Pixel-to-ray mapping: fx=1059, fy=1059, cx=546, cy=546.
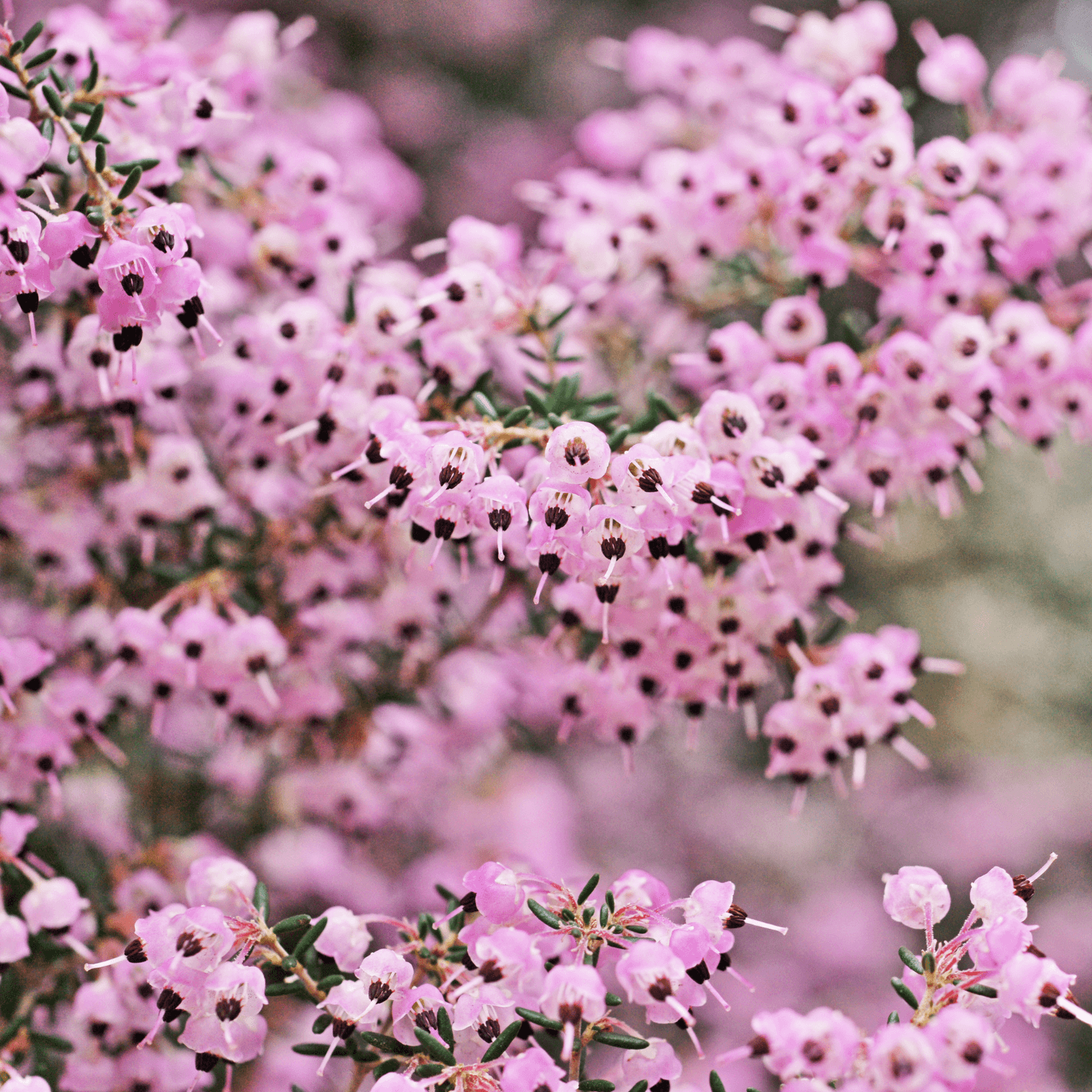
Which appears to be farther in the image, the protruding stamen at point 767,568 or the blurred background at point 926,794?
the blurred background at point 926,794

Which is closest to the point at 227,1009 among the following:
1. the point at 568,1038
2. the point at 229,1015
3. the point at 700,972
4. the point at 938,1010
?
the point at 229,1015

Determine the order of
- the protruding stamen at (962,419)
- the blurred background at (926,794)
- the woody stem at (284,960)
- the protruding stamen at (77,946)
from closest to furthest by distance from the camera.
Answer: the woody stem at (284,960), the protruding stamen at (77,946), the protruding stamen at (962,419), the blurred background at (926,794)

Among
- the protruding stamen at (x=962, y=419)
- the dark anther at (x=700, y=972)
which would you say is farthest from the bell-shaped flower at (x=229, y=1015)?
the protruding stamen at (x=962, y=419)

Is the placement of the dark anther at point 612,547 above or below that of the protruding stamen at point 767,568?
above

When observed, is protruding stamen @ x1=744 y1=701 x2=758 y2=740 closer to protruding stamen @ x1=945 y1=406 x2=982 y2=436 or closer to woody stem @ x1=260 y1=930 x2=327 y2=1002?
protruding stamen @ x1=945 y1=406 x2=982 y2=436

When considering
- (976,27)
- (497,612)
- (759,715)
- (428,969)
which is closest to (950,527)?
(759,715)

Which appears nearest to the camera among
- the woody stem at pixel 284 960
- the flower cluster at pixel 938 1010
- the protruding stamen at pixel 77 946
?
the flower cluster at pixel 938 1010

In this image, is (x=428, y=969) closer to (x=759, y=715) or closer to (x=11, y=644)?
(x=11, y=644)

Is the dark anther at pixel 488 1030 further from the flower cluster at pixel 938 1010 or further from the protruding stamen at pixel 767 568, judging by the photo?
the protruding stamen at pixel 767 568
